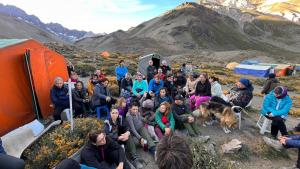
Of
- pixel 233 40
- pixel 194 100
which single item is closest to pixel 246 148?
pixel 194 100

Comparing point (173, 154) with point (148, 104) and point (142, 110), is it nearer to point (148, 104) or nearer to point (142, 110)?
point (148, 104)

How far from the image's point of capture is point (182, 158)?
273cm

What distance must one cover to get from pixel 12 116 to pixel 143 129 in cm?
390

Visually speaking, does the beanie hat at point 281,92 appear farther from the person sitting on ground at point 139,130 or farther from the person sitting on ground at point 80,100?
the person sitting on ground at point 80,100

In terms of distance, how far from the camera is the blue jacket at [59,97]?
8648mm

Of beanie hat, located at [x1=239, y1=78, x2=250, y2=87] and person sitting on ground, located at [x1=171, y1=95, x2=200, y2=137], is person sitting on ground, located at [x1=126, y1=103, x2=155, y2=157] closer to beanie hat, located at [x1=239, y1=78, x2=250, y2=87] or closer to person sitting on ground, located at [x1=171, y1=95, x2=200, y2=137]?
person sitting on ground, located at [x1=171, y1=95, x2=200, y2=137]

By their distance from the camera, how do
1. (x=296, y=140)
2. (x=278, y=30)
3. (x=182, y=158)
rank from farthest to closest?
(x=278, y=30) < (x=296, y=140) < (x=182, y=158)

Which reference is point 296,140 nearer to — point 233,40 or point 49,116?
point 49,116

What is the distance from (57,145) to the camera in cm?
641

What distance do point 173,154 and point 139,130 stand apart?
492 cm

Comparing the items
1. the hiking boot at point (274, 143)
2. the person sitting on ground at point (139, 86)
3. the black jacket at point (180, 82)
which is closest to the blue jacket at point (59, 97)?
the person sitting on ground at point (139, 86)

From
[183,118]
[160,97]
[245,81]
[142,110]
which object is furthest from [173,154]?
[245,81]

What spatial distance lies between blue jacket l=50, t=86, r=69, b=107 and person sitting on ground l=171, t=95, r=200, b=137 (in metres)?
3.37

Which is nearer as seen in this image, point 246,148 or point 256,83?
point 246,148
